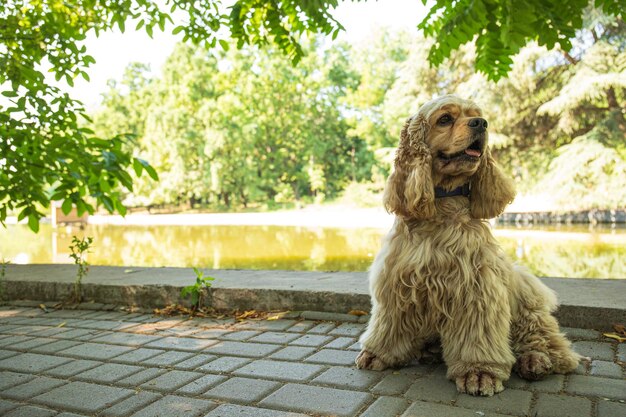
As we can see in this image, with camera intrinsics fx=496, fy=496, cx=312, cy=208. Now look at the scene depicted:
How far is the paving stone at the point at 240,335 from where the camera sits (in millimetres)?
3957

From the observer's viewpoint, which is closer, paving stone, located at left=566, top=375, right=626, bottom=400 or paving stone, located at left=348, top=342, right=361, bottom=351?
paving stone, located at left=566, top=375, right=626, bottom=400

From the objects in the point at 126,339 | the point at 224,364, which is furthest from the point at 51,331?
the point at 224,364

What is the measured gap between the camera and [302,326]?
4234mm

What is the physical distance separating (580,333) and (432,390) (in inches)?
62.9

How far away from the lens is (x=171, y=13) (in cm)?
544

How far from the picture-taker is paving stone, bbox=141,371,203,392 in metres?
2.95

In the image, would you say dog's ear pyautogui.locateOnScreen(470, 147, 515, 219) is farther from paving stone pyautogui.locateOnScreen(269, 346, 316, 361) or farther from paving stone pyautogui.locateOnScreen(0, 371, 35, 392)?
paving stone pyautogui.locateOnScreen(0, 371, 35, 392)

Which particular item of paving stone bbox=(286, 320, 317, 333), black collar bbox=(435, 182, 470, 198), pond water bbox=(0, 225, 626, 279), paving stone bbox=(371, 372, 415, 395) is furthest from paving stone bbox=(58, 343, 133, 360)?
pond water bbox=(0, 225, 626, 279)

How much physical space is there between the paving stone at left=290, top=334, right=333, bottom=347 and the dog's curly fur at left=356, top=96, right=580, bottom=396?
0.57 metres

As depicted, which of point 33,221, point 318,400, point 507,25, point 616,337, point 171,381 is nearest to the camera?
point 507,25

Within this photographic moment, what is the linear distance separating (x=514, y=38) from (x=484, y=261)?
1424mm

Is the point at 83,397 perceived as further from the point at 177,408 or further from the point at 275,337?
the point at 275,337

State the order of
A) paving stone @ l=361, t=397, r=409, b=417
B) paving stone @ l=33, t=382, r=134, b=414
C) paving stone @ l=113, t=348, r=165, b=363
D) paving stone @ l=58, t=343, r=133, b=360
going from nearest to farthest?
1. paving stone @ l=361, t=397, r=409, b=417
2. paving stone @ l=33, t=382, r=134, b=414
3. paving stone @ l=113, t=348, r=165, b=363
4. paving stone @ l=58, t=343, r=133, b=360

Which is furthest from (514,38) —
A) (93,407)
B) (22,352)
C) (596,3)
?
(22,352)
